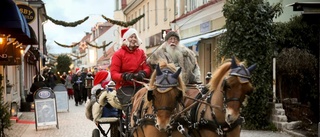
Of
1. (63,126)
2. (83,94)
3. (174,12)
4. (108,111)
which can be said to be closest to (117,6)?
(174,12)

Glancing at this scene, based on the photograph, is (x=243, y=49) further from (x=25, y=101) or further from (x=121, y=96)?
(x=25, y=101)

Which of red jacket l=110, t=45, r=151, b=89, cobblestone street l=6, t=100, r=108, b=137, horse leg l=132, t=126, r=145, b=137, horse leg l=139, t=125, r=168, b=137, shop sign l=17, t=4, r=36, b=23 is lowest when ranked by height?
cobblestone street l=6, t=100, r=108, b=137

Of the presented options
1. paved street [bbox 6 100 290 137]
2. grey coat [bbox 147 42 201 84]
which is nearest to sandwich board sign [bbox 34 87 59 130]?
paved street [bbox 6 100 290 137]

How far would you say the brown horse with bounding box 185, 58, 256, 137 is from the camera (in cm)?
515

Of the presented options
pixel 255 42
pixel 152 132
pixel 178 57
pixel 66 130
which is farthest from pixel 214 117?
pixel 66 130

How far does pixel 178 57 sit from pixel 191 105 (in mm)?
1337

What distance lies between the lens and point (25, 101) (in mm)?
20188

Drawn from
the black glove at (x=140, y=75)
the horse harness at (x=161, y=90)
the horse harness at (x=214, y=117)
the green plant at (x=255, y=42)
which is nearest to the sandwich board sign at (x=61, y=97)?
the green plant at (x=255, y=42)

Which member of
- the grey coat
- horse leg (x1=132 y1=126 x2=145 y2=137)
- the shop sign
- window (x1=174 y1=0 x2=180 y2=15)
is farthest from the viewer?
window (x1=174 y1=0 x2=180 y2=15)

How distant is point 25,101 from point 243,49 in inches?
478

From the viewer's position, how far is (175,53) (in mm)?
6891

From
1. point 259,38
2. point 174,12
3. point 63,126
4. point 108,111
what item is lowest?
point 63,126

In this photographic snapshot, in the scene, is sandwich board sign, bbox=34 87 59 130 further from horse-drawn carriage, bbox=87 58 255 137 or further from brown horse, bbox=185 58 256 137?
brown horse, bbox=185 58 256 137

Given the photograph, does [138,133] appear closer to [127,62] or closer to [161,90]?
[161,90]
